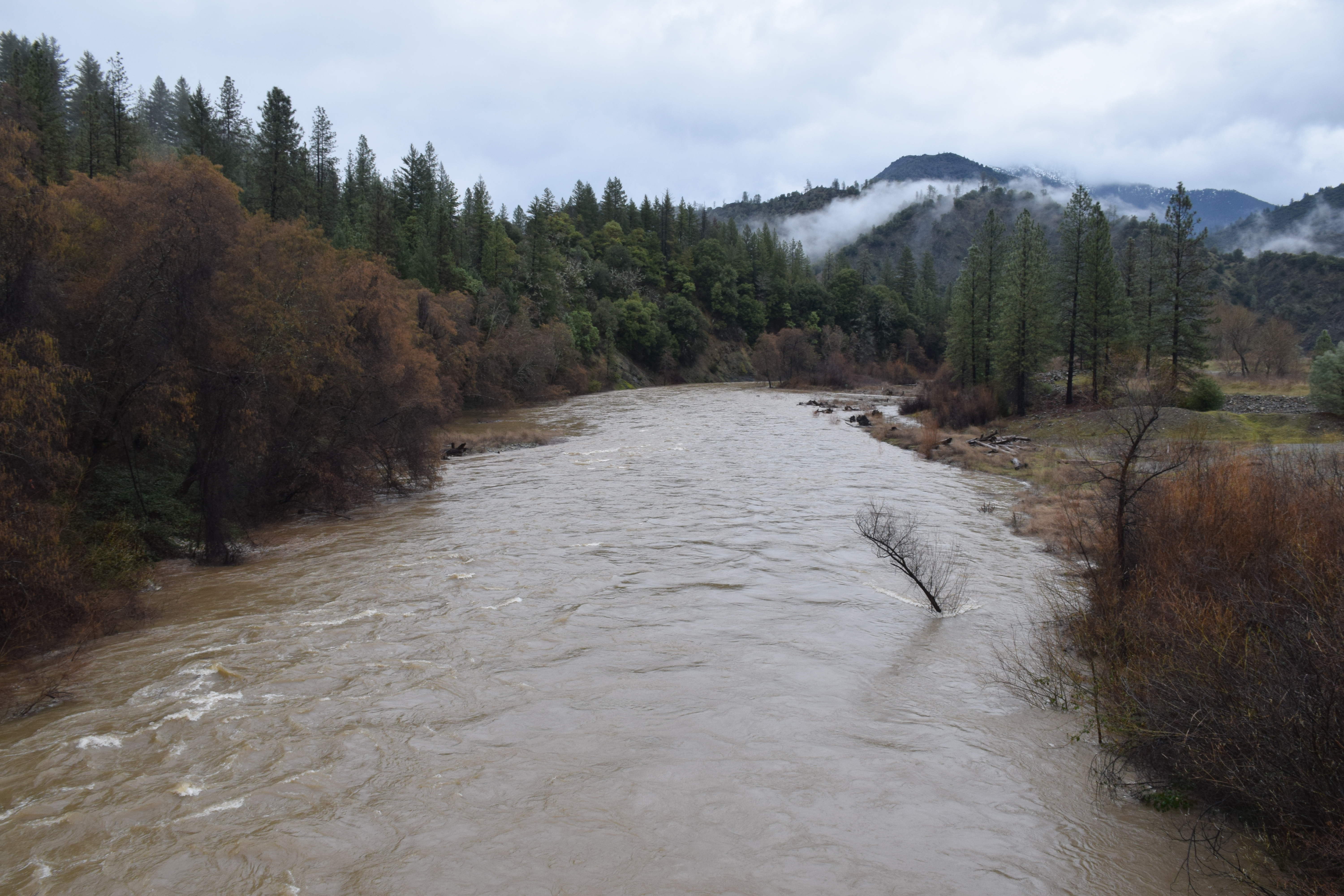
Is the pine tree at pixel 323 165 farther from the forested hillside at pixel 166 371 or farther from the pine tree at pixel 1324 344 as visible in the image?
the pine tree at pixel 1324 344

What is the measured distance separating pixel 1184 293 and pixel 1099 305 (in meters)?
5.01

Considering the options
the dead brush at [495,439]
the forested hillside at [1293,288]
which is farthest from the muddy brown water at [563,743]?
the forested hillside at [1293,288]

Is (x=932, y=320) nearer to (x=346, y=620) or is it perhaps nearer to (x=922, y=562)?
(x=922, y=562)

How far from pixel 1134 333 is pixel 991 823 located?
54727mm

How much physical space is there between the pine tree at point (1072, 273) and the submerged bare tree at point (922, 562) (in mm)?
41504

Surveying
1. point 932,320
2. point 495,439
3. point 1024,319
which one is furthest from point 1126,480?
point 932,320

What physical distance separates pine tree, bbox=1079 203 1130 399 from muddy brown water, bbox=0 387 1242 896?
41236mm

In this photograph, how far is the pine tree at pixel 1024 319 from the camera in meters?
49.9

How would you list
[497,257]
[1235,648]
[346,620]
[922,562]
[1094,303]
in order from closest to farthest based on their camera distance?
[1235,648] → [346,620] → [922,562] → [1094,303] → [497,257]

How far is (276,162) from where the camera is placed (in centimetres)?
5919

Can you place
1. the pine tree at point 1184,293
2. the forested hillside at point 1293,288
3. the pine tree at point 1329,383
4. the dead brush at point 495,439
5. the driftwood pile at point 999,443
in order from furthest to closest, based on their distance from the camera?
the forested hillside at point 1293,288
the pine tree at point 1184,293
the dead brush at point 495,439
the driftwood pile at point 999,443
the pine tree at point 1329,383

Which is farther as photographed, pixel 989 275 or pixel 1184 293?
pixel 989 275

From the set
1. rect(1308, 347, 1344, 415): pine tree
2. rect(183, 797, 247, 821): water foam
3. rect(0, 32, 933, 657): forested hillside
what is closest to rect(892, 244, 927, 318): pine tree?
rect(1308, 347, 1344, 415): pine tree

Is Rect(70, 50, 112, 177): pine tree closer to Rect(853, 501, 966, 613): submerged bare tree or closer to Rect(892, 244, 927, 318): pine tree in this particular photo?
Rect(853, 501, 966, 613): submerged bare tree
